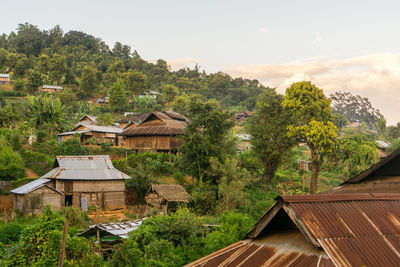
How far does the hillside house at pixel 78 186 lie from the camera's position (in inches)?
922

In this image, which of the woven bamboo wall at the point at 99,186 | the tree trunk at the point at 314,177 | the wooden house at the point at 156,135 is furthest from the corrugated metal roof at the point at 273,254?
the wooden house at the point at 156,135

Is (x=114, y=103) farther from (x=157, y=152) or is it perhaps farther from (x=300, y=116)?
(x=300, y=116)

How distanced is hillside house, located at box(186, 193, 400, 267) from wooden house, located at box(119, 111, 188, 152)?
1126 inches

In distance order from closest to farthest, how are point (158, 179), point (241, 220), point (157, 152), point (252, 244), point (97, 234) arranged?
point (252, 244)
point (241, 220)
point (97, 234)
point (158, 179)
point (157, 152)

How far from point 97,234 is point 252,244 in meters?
9.80

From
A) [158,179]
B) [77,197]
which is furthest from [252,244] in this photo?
[158,179]

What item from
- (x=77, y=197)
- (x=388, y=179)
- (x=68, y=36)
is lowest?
(x=77, y=197)

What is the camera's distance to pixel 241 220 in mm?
12656

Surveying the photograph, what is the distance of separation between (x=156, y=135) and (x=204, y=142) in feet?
29.0

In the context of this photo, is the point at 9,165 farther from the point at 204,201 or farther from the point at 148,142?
the point at 204,201

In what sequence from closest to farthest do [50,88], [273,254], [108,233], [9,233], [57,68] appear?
[273,254] < [108,233] < [9,233] < [50,88] < [57,68]

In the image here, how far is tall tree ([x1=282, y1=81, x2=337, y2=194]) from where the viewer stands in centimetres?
2966

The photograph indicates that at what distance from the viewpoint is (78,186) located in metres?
25.3

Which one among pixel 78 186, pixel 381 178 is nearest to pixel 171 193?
pixel 78 186
